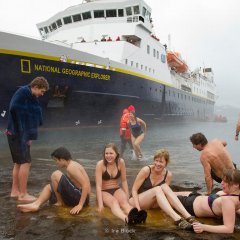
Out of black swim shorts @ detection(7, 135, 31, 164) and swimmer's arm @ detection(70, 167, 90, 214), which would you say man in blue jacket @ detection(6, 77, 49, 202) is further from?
swimmer's arm @ detection(70, 167, 90, 214)

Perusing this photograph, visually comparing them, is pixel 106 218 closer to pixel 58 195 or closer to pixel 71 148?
pixel 58 195

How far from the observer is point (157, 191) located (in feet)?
12.8

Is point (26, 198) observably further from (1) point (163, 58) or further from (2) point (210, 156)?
(1) point (163, 58)

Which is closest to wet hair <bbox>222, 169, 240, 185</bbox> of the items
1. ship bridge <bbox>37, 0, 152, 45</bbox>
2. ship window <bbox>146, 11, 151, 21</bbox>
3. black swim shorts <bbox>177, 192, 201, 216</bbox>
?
black swim shorts <bbox>177, 192, 201, 216</bbox>

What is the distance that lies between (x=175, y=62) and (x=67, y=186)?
91.8ft

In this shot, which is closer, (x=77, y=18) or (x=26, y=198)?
(x=26, y=198)

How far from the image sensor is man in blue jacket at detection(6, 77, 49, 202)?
450 cm

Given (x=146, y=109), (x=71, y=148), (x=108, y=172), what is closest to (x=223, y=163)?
(x=108, y=172)

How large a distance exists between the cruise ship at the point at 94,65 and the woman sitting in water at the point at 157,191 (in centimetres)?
1003

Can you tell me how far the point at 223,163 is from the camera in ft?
15.4

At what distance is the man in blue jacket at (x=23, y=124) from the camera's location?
4.50m

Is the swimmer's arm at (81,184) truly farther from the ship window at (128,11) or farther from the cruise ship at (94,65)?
the ship window at (128,11)

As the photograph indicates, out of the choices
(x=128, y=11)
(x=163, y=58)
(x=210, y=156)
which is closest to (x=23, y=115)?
(x=210, y=156)

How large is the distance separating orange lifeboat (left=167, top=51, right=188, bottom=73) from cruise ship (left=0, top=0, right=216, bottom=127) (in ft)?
1.32
